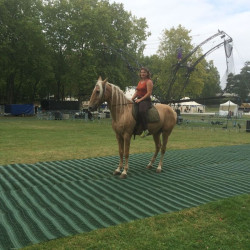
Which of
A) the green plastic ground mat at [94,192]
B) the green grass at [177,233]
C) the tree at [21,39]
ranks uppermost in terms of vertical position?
the tree at [21,39]

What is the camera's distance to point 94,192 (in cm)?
534

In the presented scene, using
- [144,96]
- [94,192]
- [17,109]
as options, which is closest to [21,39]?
[17,109]

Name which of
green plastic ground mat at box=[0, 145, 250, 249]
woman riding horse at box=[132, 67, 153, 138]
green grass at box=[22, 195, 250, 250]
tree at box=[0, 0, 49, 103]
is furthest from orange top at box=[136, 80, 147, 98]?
tree at box=[0, 0, 49, 103]

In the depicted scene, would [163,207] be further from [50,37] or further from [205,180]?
[50,37]

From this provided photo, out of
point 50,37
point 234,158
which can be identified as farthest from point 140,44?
point 234,158

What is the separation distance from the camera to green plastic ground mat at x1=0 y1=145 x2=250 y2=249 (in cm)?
388

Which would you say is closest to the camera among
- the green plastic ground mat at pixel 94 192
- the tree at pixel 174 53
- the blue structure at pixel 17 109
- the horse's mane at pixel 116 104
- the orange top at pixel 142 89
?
the green plastic ground mat at pixel 94 192

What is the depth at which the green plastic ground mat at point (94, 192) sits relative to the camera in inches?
153

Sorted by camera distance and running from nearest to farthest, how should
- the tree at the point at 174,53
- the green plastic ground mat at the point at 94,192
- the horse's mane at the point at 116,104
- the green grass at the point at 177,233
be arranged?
the green grass at the point at 177,233, the green plastic ground mat at the point at 94,192, the horse's mane at the point at 116,104, the tree at the point at 174,53

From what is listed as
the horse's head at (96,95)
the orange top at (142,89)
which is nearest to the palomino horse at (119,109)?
the horse's head at (96,95)

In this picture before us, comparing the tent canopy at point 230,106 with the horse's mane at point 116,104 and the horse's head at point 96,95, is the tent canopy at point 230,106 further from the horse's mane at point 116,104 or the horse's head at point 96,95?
the horse's head at point 96,95

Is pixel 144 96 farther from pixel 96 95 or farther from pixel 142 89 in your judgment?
pixel 96 95

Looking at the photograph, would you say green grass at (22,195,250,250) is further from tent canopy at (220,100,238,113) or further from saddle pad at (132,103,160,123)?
tent canopy at (220,100,238,113)

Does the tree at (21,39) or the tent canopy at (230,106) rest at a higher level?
the tree at (21,39)
